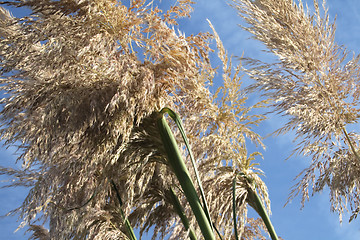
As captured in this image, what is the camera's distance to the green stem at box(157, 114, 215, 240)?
2.73 metres

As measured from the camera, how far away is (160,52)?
119 inches

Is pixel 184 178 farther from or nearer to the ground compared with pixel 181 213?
farther from the ground

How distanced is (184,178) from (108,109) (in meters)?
0.72

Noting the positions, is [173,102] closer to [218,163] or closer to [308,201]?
[218,163]

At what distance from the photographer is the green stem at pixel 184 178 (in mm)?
2730

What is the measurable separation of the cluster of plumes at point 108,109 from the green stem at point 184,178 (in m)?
0.13

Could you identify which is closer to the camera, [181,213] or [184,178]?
[184,178]

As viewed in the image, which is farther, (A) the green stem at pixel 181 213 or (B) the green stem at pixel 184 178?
Answer: (A) the green stem at pixel 181 213

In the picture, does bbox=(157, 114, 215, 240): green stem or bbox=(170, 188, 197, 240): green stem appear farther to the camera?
bbox=(170, 188, 197, 240): green stem

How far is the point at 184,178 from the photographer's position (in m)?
2.84

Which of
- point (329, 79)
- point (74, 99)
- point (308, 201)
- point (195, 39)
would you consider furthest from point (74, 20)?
point (308, 201)

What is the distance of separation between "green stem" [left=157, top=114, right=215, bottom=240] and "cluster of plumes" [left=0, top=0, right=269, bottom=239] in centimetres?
13

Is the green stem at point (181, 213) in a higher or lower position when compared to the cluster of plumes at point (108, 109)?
lower

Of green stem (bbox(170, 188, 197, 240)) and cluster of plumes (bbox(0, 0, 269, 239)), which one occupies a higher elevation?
cluster of plumes (bbox(0, 0, 269, 239))
